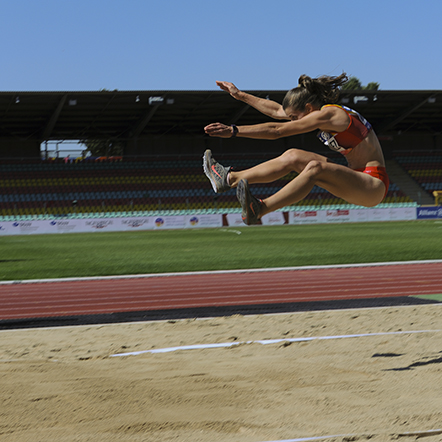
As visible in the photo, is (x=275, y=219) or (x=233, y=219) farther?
(x=275, y=219)

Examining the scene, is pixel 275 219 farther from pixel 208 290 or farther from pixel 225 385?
pixel 225 385

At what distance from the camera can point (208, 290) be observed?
1151cm

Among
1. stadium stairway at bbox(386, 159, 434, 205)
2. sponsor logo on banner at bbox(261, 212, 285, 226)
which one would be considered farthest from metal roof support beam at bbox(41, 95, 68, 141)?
stadium stairway at bbox(386, 159, 434, 205)

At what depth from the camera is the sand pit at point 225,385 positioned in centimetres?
390

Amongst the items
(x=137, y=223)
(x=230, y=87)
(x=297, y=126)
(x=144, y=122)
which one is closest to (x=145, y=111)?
(x=144, y=122)

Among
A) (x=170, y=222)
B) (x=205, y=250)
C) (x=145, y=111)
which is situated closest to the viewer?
(x=205, y=250)

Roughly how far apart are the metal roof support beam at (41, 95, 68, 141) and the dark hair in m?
28.0

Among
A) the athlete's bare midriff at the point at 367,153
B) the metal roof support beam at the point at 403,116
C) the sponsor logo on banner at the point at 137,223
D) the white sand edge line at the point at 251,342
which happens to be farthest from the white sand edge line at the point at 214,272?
the metal roof support beam at the point at 403,116

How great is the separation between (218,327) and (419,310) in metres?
3.25

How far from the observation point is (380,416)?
414 centimetres

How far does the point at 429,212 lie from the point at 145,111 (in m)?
17.9

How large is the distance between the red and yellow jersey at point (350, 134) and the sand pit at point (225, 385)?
213 centimetres

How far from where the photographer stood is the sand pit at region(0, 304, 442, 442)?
390 centimetres

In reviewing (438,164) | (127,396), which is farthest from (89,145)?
(127,396)
